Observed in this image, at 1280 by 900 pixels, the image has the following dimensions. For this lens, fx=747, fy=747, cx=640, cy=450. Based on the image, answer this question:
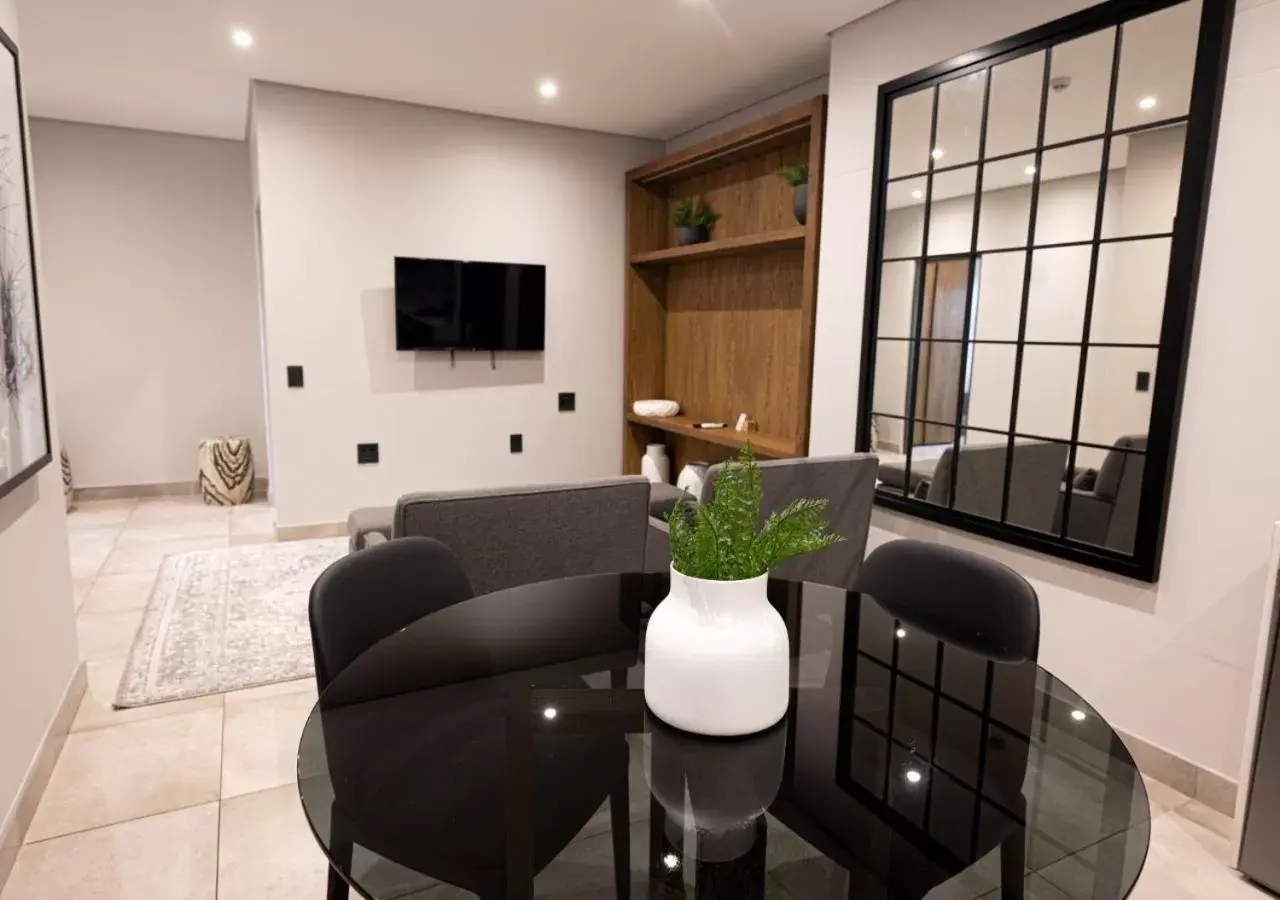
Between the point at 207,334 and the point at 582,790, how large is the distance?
604 centimetres

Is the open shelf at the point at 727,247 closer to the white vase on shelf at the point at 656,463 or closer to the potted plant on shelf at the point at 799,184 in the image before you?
the potted plant on shelf at the point at 799,184

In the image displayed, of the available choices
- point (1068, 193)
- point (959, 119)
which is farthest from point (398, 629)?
point (959, 119)

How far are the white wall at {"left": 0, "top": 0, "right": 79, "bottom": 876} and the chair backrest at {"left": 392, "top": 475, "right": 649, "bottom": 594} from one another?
1015 mm

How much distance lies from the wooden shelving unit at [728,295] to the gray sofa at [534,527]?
160 centimetres

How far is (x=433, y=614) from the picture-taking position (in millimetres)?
1686

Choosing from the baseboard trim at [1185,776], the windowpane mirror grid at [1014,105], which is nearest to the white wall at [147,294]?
the windowpane mirror grid at [1014,105]

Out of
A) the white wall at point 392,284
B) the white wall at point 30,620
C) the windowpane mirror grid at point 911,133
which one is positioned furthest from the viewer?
the white wall at point 392,284

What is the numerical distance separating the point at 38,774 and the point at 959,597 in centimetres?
257

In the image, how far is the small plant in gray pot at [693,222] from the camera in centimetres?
482

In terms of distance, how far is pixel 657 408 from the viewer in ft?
17.4

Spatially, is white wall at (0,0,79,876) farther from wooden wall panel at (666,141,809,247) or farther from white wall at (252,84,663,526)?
wooden wall panel at (666,141,809,247)

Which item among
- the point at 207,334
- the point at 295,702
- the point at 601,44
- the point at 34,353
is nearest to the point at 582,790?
the point at 295,702

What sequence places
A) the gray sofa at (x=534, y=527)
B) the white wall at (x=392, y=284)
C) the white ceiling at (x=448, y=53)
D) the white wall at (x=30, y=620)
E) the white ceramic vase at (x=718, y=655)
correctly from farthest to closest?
the white wall at (x=392, y=284) < the white ceiling at (x=448, y=53) < the gray sofa at (x=534, y=527) < the white wall at (x=30, y=620) < the white ceramic vase at (x=718, y=655)

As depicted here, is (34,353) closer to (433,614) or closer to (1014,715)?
(433,614)
